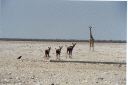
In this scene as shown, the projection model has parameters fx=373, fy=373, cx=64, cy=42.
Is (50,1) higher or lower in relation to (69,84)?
higher

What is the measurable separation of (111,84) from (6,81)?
1490 millimetres

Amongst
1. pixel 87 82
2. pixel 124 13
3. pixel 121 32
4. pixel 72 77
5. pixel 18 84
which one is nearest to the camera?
pixel 124 13

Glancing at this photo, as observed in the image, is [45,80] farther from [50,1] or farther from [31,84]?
[50,1]

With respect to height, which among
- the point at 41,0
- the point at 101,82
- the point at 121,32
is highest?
the point at 41,0

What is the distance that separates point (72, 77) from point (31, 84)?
1.07m

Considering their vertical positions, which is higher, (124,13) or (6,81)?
Answer: (124,13)

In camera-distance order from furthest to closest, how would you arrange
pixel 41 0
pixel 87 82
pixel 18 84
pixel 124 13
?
pixel 87 82 < pixel 18 84 < pixel 41 0 < pixel 124 13

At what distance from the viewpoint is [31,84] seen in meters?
5.12

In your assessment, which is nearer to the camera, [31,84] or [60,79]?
[31,84]

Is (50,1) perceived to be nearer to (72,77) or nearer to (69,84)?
(69,84)

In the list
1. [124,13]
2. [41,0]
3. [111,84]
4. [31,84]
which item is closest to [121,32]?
[124,13]

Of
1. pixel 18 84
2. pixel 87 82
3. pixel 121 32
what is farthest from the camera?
pixel 87 82

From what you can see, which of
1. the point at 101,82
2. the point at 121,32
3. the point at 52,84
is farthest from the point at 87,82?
the point at 121,32

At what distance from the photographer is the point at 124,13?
10.7ft
